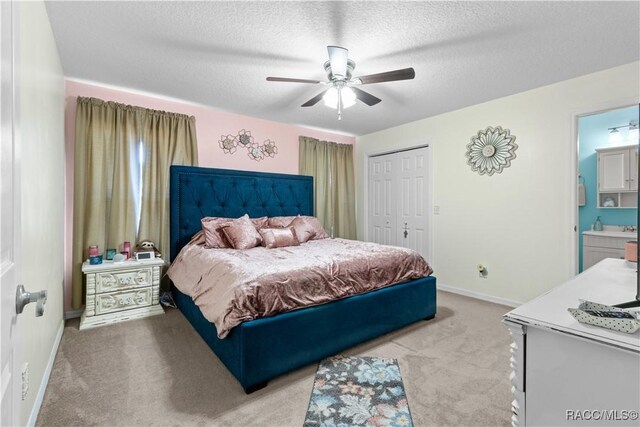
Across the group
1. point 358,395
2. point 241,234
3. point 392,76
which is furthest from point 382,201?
point 358,395

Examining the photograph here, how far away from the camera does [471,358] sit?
2.17m

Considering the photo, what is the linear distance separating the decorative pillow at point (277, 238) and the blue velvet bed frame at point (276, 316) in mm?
699

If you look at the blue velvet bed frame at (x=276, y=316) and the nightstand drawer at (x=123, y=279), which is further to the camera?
the nightstand drawer at (x=123, y=279)

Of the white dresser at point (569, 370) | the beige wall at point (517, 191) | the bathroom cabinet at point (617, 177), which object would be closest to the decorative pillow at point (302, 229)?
the beige wall at point (517, 191)

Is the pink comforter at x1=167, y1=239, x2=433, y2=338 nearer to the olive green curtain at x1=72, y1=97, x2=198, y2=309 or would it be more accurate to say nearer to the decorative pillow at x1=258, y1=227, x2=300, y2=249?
the decorative pillow at x1=258, y1=227, x2=300, y2=249

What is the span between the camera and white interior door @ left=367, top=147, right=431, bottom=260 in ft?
13.9

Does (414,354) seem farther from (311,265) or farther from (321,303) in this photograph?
(311,265)

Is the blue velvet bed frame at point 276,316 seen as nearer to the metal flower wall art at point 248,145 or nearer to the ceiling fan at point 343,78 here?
the metal flower wall art at point 248,145

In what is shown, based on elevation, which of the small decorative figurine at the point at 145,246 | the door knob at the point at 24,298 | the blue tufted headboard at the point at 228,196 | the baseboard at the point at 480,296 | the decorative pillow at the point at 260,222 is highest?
the blue tufted headboard at the point at 228,196

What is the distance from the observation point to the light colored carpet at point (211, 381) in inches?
62.5

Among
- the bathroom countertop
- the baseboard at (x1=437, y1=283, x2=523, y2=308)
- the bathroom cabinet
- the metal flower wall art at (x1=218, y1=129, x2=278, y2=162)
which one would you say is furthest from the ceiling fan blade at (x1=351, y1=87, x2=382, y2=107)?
the bathroom cabinet

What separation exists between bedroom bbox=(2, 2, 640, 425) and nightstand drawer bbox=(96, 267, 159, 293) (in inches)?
12.4

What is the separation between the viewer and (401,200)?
15.0 ft

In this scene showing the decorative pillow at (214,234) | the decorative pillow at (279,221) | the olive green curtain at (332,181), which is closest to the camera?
the decorative pillow at (214,234)
